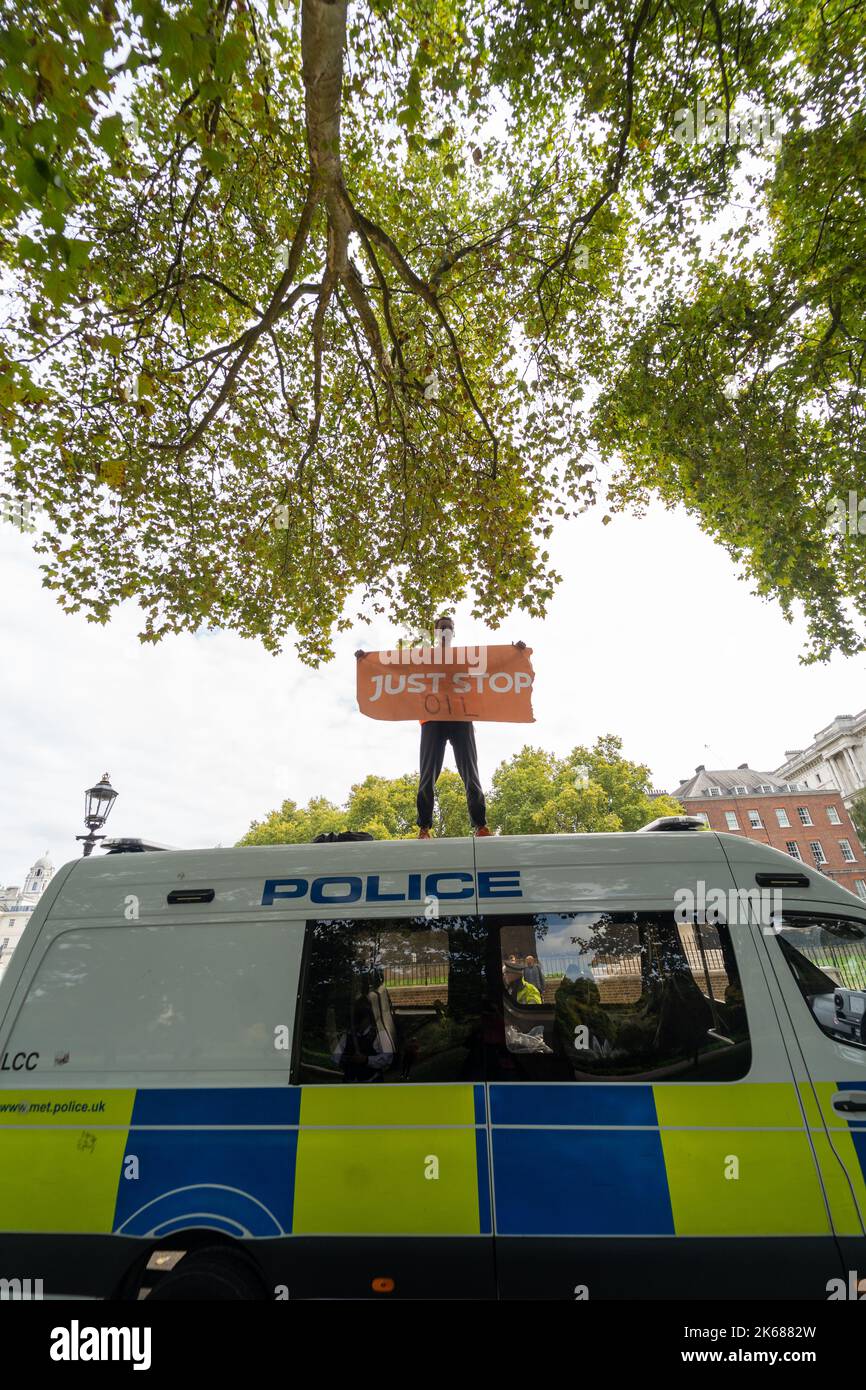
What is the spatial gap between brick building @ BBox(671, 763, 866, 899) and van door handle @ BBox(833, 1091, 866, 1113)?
53.1m

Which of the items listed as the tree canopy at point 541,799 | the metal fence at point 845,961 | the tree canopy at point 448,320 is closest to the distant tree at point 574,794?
the tree canopy at point 541,799

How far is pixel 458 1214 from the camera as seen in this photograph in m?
2.77

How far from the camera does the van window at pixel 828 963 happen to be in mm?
3123

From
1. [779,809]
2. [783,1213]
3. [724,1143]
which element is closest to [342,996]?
[724,1143]

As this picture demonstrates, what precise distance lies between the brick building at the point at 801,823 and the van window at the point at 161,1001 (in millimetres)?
54173

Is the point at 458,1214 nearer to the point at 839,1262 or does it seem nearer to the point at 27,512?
the point at 839,1262

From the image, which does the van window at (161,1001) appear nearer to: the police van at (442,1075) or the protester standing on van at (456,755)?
the police van at (442,1075)

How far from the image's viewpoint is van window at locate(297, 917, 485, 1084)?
10.0 feet

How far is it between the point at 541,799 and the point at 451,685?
25.7 m

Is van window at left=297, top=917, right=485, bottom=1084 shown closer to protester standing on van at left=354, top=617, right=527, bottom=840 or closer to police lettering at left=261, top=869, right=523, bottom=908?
police lettering at left=261, top=869, right=523, bottom=908

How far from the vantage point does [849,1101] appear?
2.84 meters

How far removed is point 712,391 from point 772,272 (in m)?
1.63

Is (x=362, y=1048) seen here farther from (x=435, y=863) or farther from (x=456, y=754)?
(x=456, y=754)

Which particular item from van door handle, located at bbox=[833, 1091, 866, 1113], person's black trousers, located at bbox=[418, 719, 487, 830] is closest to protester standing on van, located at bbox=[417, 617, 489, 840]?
person's black trousers, located at bbox=[418, 719, 487, 830]
